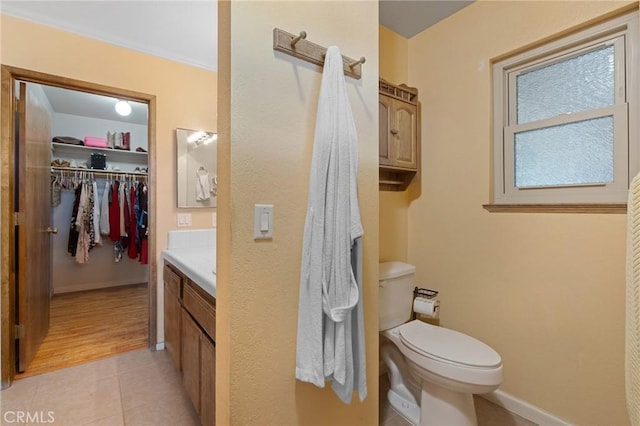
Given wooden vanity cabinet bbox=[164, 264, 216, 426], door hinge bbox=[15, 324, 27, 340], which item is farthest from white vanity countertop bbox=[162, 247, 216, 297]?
door hinge bbox=[15, 324, 27, 340]

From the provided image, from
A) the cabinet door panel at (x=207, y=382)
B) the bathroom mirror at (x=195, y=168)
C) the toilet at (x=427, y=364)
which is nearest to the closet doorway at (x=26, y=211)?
the bathroom mirror at (x=195, y=168)

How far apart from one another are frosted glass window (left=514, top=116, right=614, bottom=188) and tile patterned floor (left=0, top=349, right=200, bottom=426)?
2333 millimetres

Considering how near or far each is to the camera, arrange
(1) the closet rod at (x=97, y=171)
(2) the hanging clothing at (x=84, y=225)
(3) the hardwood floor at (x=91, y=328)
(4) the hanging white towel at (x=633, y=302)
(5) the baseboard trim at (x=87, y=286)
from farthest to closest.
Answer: (5) the baseboard trim at (x=87, y=286)
(2) the hanging clothing at (x=84, y=225)
(1) the closet rod at (x=97, y=171)
(3) the hardwood floor at (x=91, y=328)
(4) the hanging white towel at (x=633, y=302)

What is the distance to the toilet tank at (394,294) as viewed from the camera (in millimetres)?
1665

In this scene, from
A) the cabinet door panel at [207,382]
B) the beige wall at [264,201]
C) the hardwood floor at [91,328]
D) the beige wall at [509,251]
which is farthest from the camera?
the hardwood floor at [91,328]

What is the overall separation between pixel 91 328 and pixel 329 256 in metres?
2.93

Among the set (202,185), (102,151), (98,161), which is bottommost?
(202,185)

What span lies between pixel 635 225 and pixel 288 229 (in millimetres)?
873

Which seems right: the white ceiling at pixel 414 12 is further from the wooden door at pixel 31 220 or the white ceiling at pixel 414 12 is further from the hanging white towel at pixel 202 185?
the wooden door at pixel 31 220

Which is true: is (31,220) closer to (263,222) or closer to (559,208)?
(263,222)

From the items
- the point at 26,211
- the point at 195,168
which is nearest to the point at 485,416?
the point at 195,168

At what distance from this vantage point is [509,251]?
1661 mm

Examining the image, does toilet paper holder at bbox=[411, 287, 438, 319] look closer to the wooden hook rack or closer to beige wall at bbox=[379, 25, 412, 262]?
beige wall at bbox=[379, 25, 412, 262]

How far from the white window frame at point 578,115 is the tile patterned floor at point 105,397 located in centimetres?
225
